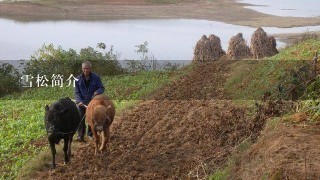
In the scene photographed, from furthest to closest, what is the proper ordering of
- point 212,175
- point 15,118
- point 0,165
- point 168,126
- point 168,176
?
point 15,118 < point 168,126 < point 0,165 < point 168,176 < point 212,175

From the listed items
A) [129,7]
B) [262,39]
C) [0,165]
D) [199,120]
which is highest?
[129,7]

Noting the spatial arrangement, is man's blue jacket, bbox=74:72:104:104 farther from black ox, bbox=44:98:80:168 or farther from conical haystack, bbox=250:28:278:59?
conical haystack, bbox=250:28:278:59

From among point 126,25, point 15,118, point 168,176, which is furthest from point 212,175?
point 126,25

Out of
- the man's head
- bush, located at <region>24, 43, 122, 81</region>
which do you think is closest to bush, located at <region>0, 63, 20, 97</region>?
bush, located at <region>24, 43, 122, 81</region>

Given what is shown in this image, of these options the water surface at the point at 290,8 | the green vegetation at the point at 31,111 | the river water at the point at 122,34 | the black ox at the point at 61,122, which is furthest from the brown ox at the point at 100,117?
the water surface at the point at 290,8

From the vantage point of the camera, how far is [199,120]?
11602mm

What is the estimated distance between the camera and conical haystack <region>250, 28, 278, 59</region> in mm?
28109

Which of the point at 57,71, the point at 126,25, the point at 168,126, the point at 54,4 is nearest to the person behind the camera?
the point at 168,126

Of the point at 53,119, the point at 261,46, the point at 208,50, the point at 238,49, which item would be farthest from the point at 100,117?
the point at 261,46

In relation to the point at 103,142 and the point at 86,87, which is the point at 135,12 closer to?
the point at 86,87

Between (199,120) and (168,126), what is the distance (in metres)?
0.75

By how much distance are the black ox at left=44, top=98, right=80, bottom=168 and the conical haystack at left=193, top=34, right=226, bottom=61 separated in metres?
19.4

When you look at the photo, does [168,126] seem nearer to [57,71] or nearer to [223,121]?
[223,121]

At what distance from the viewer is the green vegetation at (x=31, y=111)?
1099 centimetres
